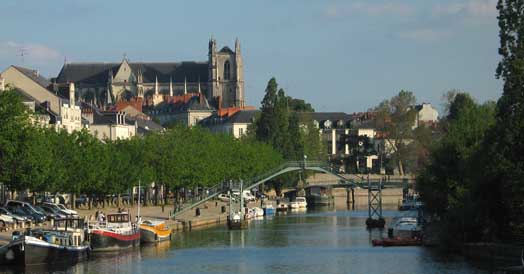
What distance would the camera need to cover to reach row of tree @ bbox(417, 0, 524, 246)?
7188 centimetres

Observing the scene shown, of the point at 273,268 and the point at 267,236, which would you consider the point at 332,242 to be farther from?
the point at 273,268

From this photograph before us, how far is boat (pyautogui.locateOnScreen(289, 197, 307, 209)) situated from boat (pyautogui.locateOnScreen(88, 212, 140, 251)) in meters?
77.5

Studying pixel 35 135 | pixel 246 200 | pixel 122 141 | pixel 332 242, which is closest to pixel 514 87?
pixel 332 242

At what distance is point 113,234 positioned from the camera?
308 ft

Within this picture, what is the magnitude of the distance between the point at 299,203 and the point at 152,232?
249 ft

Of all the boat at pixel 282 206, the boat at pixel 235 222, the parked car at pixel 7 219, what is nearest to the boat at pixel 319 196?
the boat at pixel 282 206

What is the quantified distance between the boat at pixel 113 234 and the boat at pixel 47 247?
287 centimetres

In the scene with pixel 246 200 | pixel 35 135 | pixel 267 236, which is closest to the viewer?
pixel 35 135

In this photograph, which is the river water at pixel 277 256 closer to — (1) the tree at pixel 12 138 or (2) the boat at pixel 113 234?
(2) the boat at pixel 113 234

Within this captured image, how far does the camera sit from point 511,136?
2832 inches

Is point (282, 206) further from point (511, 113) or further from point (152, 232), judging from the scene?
point (511, 113)

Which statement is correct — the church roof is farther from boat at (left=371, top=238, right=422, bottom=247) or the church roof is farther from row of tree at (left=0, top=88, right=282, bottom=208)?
boat at (left=371, top=238, right=422, bottom=247)

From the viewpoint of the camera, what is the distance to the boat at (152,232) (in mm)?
103375

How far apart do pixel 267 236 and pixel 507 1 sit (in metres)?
44.9
